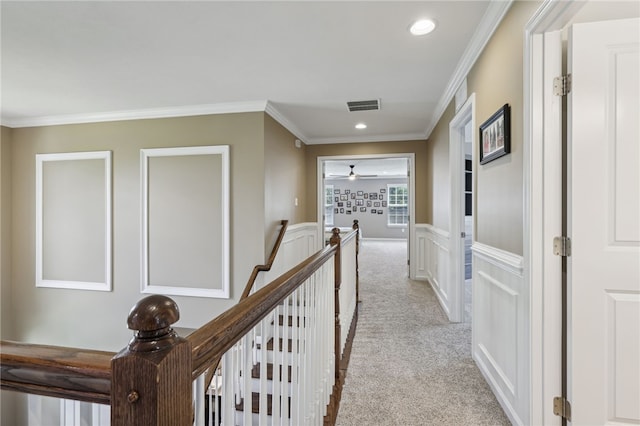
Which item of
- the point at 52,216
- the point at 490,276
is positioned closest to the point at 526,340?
the point at 490,276

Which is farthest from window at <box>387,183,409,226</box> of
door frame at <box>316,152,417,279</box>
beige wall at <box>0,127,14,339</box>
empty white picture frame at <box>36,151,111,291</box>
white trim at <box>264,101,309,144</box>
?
beige wall at <box>0,127,14,339</box>

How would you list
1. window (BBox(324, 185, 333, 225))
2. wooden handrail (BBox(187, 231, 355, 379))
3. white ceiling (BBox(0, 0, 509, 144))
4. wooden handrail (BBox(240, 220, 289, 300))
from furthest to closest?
window (BBox(324, 185, 333, 225)), wooden handrail (BBox(240, 220, 289, 300)), white ceiling (BBox(0, 0, 509, 144)), wooden handrail (BBox(187, 231, 355, 379))

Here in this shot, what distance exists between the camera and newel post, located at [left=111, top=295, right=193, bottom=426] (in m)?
0.40

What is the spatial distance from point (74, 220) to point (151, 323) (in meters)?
4.49

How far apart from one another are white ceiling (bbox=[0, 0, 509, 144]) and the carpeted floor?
2.36 meters

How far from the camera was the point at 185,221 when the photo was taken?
11.4 feet

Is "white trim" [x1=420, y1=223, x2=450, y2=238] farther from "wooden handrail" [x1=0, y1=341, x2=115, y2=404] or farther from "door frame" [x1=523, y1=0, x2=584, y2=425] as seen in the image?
"wooden handrail" [x1=0, y1=341, x2=115, y2=404]

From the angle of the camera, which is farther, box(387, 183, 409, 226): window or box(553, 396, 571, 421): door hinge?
box(387, 183, 409, 226): window

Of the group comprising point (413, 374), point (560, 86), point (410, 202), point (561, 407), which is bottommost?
point (413, 374)

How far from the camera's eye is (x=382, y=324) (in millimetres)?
3012

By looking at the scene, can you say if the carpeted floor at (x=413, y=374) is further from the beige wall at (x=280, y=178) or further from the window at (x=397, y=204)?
the window at (x=397, y=204)

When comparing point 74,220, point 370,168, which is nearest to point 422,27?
point 74,220

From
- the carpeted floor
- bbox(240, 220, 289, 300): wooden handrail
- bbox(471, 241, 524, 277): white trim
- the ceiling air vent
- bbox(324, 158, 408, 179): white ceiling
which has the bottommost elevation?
the carpeted floor

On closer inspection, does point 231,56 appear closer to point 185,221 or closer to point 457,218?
point 185,221
